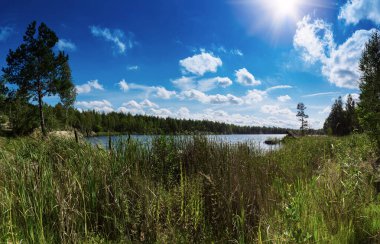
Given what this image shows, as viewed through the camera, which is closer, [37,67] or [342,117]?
[37,67]

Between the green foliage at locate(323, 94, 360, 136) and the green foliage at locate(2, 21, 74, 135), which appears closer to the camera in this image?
the green foliage at locate(2, 21, 74, 135)

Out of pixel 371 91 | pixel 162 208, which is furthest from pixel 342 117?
pixel 162 208

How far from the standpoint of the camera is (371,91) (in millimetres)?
12156

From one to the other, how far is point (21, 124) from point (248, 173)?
29.6m

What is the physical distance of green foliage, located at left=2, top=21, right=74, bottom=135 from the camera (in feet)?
85.4

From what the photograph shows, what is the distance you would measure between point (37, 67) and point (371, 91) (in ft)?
92.5

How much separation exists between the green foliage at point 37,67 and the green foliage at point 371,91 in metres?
26.1

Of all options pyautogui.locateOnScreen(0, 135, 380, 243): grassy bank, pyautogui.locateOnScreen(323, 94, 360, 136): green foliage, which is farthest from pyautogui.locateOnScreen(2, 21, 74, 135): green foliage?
pyautogui.locateOnScreen(323, 94, 360, 136): green foliage

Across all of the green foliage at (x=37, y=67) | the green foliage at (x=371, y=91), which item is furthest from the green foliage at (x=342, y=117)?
the green foliage at (x=37, y=67)

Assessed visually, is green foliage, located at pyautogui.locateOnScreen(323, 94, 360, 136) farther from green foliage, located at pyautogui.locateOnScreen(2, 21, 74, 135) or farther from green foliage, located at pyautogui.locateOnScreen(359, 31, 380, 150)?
green foliage, located at pyautogui.locateOnScreen(2, 21, 74, 135)

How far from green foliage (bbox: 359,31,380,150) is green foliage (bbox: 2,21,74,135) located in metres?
26.1

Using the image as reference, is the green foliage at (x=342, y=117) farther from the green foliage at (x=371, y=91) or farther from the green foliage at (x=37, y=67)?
the green foliage at (x=37, y=67)

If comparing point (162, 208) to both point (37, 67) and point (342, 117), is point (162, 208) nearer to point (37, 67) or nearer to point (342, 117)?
point (37, 67)

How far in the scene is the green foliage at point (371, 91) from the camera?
976 cm
